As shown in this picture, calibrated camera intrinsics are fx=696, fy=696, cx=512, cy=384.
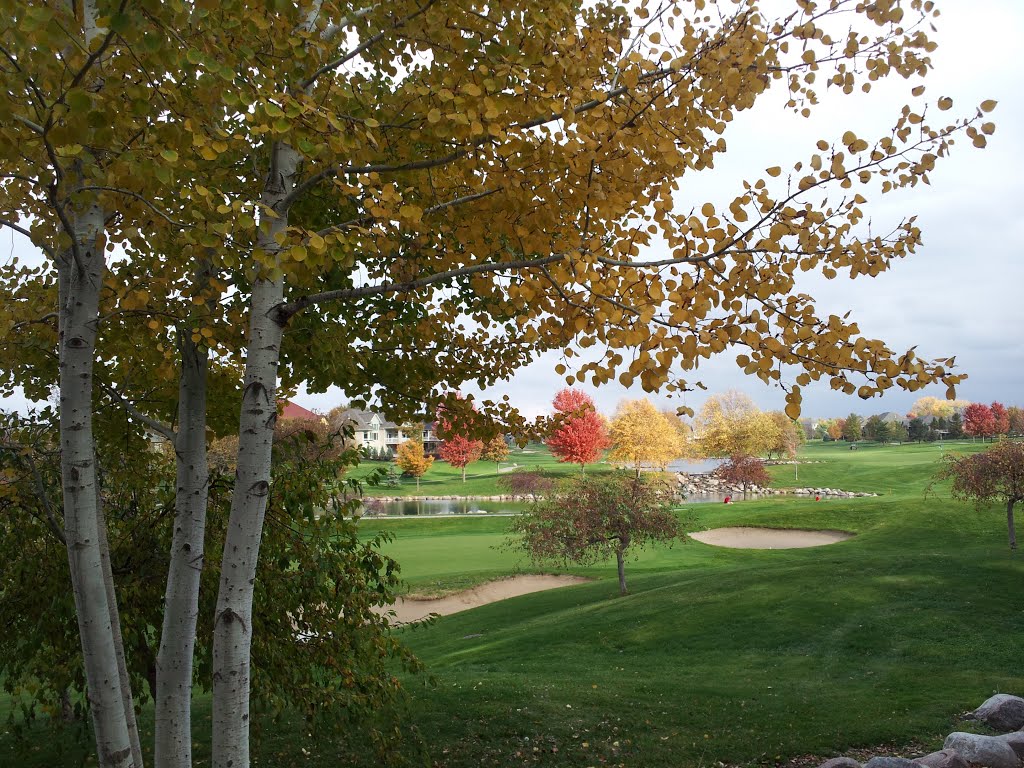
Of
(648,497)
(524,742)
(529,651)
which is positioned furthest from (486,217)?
(648,497)

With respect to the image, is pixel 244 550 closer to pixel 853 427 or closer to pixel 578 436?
pixel 578 436

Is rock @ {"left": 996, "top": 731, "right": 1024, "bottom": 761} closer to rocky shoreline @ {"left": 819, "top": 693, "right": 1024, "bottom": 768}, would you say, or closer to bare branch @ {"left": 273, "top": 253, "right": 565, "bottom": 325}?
rocky shoreline @ {"left": 819, "top": 693, "right": 1024, "bottom": 768}

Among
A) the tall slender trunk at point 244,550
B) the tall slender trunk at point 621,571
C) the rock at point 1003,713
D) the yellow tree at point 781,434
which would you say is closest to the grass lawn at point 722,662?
the tall slender trunk at point 621,571

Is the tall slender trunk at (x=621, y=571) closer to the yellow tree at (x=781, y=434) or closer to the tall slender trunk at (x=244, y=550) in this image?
the tall slender trunk at (x=244, y=550)

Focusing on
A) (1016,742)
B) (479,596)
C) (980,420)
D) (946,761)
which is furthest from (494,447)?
(980,420)

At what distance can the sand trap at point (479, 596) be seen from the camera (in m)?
22.5

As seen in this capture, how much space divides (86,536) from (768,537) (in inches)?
1283

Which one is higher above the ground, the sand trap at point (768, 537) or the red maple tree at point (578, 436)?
the red maple tree at point (578, 436)

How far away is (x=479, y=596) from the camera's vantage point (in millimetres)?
23953

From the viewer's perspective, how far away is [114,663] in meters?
4.06

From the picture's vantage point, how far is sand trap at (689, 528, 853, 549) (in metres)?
30.8

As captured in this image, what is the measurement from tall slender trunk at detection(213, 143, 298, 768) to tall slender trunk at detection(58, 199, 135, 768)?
0.62 metres

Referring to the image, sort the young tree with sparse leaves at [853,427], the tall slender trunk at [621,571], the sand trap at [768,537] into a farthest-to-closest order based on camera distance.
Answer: the young tree with sparse leaves at [853,427]
the sand trap at [768,537]
the tall slender trunk at [621,571]

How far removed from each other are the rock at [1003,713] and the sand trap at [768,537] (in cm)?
2168
